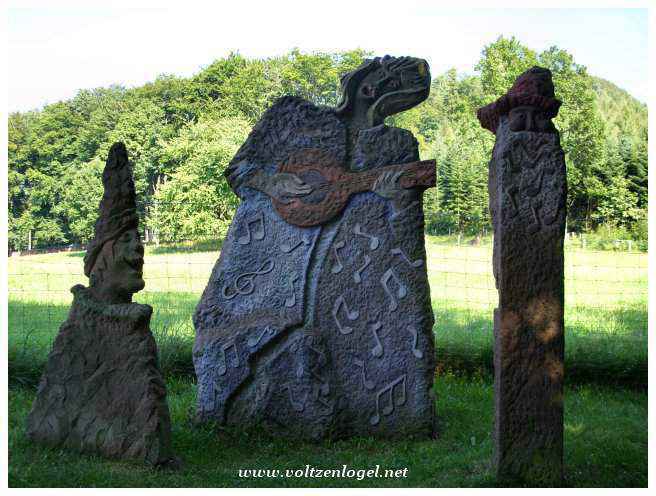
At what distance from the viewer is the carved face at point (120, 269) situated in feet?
14.8

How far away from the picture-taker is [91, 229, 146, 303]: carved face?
4.52 meters

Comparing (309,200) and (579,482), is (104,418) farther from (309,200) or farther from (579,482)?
(579,482)

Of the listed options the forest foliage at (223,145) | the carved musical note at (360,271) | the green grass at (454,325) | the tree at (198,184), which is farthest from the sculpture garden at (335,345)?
the forest foliage at (223,145)

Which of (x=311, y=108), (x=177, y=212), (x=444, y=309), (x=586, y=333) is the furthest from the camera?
(x=177, y=212)

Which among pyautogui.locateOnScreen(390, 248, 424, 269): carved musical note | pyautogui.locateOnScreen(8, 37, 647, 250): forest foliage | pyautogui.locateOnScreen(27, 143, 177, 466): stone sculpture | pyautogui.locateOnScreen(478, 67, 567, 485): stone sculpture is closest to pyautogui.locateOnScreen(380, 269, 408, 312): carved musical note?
pyautogui.locateOnScreen(390, 248, 424, 269): carved musical note

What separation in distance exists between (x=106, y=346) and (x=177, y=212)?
1234 centimetres

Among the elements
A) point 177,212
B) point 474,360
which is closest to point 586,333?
point 474,360

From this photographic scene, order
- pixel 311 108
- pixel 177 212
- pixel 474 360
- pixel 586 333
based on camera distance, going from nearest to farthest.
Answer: pixel 311 108 → pixel 474 360 → pixel 586 333 → pixel 177 212

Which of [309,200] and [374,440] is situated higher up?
[309,200]

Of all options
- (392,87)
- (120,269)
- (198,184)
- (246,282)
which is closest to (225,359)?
(246,282)

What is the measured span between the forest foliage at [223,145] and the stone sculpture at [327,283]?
9.00 m

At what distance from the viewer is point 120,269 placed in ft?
14.9

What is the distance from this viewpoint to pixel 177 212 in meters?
16.5

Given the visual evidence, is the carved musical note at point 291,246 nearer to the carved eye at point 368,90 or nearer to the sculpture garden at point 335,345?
the sculpture garden at point 335,345
